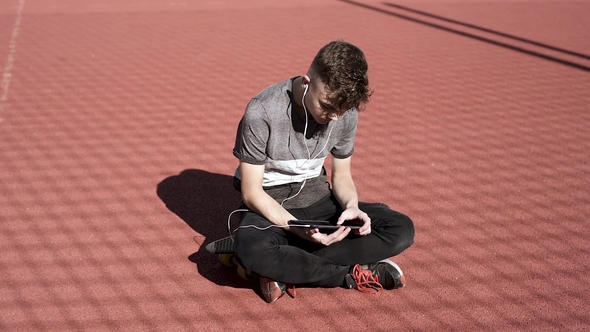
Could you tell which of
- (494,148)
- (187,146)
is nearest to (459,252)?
(494,148)

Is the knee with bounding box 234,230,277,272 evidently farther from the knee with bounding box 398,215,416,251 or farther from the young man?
the knee with bounding box 398,215,416,251

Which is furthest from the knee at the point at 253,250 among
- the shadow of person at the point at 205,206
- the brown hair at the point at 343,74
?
the brown hair at the point at 343,74

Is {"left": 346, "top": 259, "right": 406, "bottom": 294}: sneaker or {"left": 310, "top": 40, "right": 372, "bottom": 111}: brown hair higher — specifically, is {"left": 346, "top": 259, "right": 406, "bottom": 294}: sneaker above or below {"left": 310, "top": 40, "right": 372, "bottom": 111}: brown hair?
below

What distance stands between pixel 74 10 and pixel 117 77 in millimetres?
3827

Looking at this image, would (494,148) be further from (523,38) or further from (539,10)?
(539,10)

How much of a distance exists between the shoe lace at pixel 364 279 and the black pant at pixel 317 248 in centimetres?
4

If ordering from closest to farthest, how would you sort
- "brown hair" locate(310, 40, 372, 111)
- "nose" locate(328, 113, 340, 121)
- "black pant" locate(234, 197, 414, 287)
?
"brown hair" locate(310, 40, 372, 111), "nose" locate(328, 113, 340, 121), "black pant" locate(234, 197, 414, 287)

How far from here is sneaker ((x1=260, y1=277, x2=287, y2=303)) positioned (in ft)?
10.1

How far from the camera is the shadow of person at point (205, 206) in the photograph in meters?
3.41

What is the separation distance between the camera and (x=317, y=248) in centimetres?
317

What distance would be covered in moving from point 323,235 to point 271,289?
372 mm

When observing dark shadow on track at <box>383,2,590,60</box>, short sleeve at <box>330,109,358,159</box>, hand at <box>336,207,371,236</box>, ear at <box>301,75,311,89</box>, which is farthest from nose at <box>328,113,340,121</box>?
dark shadow on track at <box>383,2,590,60</box>

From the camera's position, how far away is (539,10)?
10.2m

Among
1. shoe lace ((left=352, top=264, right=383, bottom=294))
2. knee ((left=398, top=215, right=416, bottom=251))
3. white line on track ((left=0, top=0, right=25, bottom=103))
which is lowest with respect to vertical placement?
white line on track ((left=0, top=0, right=25, bottom=103))
